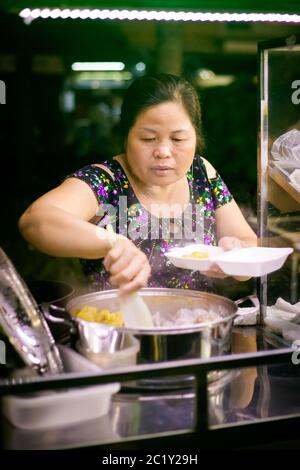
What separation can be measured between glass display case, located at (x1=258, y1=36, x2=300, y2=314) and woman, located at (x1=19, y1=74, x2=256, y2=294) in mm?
129

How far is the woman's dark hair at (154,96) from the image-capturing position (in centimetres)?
187

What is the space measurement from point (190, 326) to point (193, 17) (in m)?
1.01

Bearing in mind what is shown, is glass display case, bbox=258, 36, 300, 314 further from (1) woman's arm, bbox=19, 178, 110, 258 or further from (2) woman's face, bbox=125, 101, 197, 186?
(1) woman's arm, bbox=19, 178, 110, 258

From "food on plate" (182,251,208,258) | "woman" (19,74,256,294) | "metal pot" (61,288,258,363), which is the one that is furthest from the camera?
"woman" (19,74,256,294)

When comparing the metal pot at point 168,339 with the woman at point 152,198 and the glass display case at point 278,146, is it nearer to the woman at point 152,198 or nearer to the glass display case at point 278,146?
the woman at point 152,198

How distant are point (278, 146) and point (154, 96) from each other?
45cm

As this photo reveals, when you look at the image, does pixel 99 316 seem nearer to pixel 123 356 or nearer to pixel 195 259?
pixel 123 356

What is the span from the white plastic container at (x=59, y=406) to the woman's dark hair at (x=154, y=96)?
3.00 feet

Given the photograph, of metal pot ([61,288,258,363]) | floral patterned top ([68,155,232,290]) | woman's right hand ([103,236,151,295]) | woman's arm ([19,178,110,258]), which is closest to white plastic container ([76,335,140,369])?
metal pot ([61,288,258,363])

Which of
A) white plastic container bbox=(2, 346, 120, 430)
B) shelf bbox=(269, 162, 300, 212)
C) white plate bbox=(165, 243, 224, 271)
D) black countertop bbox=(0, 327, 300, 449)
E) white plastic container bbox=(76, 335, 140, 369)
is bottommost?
black countertop bbox=(0, 327, 300, 449)

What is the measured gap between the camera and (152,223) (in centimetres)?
198

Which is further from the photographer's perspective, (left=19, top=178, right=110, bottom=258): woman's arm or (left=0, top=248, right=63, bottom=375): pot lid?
(left=19, top=178, right=110, bottom=258): woman's arm

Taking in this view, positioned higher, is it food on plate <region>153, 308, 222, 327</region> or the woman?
the woman

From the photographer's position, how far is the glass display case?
6.19ft
